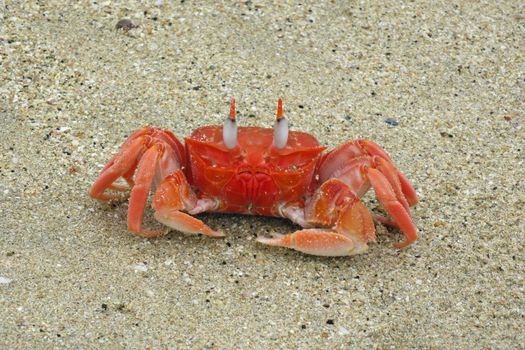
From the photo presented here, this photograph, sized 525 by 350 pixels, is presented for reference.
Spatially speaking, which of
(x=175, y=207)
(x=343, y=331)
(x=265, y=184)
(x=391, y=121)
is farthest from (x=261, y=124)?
(x=343, y=331)

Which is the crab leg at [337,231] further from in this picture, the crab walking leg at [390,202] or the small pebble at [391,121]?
the small pebble at [391,121]

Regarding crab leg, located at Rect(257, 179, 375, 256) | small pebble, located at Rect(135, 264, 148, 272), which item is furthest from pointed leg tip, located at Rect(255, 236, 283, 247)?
small pebble, located at Rect(135, 264, 148, 272)

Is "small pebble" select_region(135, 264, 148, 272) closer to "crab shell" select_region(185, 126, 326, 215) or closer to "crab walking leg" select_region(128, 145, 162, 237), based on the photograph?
"crab walking leg" select_region(128, 145, 162, 237)

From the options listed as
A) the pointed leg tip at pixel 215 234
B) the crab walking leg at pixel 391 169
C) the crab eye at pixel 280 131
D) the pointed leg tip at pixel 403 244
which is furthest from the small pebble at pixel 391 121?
the pointed leg tip at pixel 215 234

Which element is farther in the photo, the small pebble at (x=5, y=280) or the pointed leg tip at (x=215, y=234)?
the pointed leg tip at (x=215, y=234)

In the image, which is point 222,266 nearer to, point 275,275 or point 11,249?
point 275,275

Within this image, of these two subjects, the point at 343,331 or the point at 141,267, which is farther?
the point at 141,267

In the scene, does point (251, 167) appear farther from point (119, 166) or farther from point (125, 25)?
point (125, 25)
